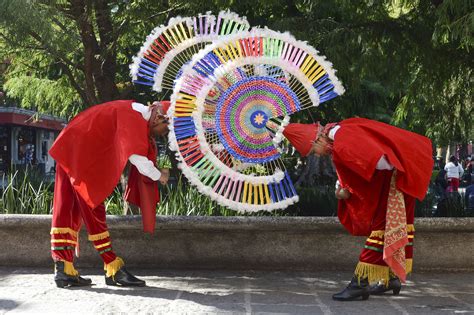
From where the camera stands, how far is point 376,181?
5117 millimetres

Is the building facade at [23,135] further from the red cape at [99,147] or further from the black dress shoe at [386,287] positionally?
the black dress shoe at [386,287]

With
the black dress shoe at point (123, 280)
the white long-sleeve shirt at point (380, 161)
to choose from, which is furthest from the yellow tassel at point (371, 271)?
the black dress shoe at point (123, 280)

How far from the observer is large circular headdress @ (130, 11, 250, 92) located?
201 inches

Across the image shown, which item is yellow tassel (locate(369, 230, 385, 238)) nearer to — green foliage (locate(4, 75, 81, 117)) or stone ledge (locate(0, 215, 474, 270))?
stone ledge (locate(0, 215, 474, 270))

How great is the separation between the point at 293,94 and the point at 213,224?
188cm

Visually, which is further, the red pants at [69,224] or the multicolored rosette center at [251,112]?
the red pants at [69,224]

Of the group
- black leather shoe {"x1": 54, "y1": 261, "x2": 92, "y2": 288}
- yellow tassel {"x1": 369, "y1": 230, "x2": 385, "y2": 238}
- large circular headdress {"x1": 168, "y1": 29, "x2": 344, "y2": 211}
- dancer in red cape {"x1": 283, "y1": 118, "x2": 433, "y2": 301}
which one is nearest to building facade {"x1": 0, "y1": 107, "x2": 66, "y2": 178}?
black leather shoe {"x1": 54, "y1": 261, "x2": 92, "y2": 288}

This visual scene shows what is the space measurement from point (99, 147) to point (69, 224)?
29.4 inches

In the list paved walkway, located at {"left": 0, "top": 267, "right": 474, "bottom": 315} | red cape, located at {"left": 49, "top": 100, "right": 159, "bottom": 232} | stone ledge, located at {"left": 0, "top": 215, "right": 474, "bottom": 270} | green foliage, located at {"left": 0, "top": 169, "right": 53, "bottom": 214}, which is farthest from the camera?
green foliage, located at {"left": 0, "top": 169, "right": 53, "bottom": 214}

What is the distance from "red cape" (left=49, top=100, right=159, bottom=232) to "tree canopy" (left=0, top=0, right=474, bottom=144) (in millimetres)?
1174

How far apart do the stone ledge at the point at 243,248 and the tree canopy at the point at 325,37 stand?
6.18 ft

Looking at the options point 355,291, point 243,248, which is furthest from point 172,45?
point 355,291

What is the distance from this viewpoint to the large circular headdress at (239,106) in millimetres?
4734

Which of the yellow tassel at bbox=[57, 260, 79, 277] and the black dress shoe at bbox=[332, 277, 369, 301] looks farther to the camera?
the yellow tassel at bbox=[57, 260, 79, 277]
